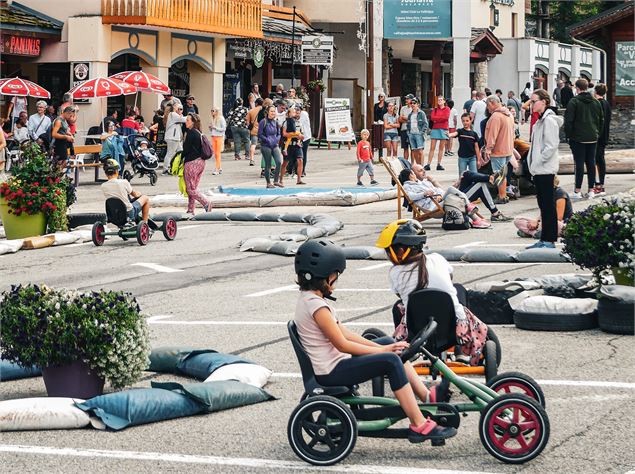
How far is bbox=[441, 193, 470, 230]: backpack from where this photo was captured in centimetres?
1966

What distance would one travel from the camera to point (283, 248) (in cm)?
Result: 1755

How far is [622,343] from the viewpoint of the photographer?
10656 mm

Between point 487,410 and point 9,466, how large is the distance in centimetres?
254

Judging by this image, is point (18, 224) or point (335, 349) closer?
point (335, 349)

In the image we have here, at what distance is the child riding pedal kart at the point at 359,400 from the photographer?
285 inches

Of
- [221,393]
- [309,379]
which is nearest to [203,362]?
[221,393]

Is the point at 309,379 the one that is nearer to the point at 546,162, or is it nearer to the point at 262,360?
the point at 262,360

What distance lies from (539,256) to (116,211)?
20.4ft

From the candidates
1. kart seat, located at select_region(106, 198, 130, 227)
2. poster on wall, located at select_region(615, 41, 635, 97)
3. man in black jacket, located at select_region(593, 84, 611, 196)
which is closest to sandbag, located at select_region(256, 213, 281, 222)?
kart seat, located at select_region(106, 198, 130, 227)

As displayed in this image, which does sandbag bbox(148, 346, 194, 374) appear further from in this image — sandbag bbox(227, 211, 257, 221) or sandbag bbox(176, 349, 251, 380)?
sandbag bbox(227, 211, 257, 221)

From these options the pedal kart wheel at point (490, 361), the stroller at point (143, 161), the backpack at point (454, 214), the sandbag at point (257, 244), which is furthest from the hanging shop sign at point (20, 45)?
the pedal kart wheel at point (490, 361)

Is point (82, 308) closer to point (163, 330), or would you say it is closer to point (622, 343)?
point (163, 330)

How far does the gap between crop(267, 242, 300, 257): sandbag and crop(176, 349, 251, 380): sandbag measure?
7.49 meters

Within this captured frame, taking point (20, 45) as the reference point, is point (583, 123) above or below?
below
